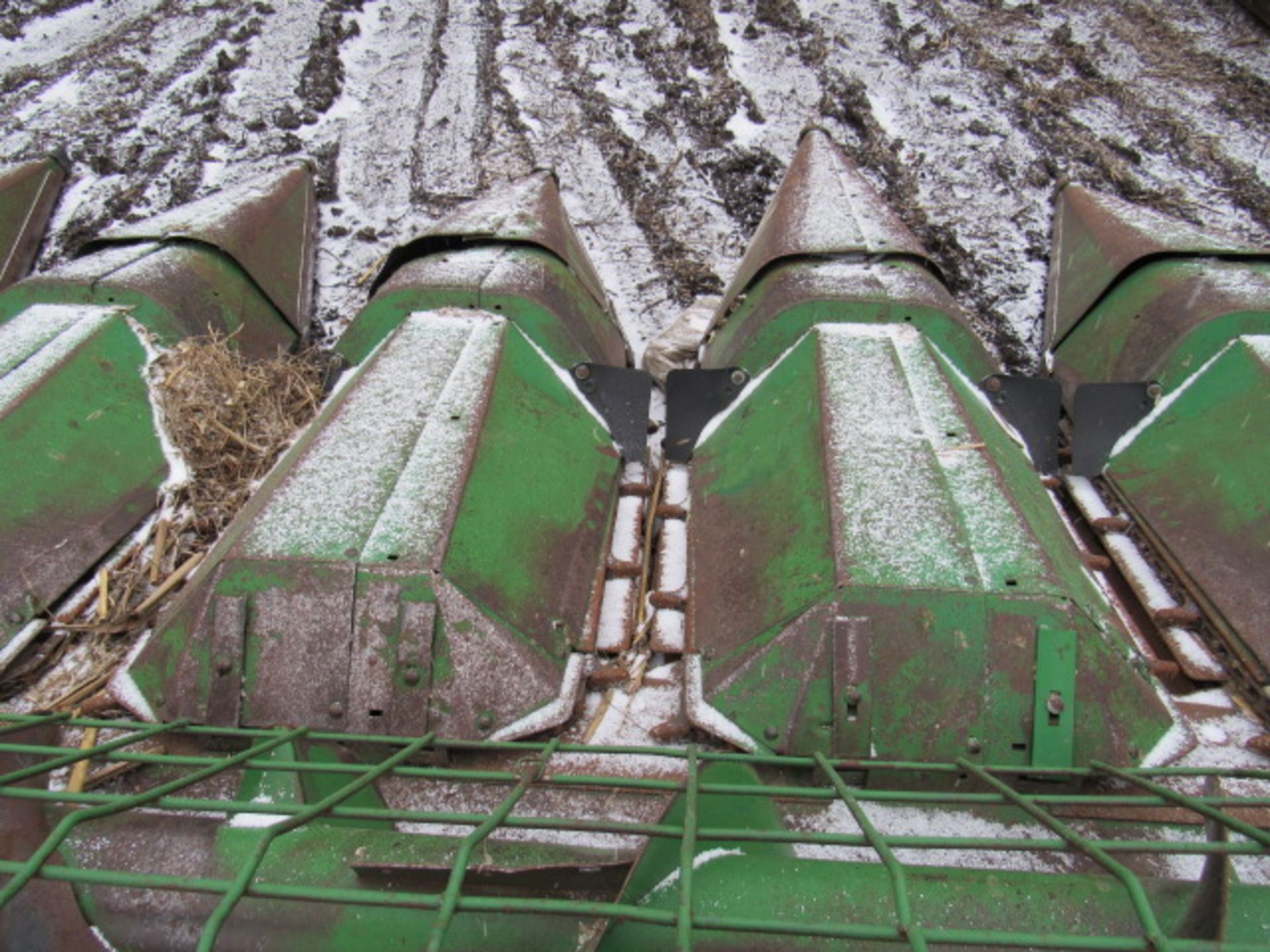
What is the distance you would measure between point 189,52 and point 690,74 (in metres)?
3.62

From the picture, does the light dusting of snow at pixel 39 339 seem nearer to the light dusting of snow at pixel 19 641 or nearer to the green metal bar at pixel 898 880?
the light dusting of snow at pixel 19 641

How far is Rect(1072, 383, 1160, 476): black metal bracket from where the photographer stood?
2830 mm

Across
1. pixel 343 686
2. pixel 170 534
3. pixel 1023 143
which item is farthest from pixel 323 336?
pixel 1023 143

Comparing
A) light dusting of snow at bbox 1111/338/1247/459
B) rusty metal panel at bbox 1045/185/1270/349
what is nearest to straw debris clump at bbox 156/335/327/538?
light dusting of snow at bbox 1111/338/1247/459

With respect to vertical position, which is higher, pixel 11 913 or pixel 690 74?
pixel 690 74

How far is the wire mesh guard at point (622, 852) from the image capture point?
102cm

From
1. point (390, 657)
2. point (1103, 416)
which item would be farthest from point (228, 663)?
point (1103, 416)

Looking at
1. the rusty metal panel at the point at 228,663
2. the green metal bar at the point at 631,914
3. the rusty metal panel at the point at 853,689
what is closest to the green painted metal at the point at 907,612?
the rusty metal panel at the point at 853,689

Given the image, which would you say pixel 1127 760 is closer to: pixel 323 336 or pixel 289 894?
pixel 289 894

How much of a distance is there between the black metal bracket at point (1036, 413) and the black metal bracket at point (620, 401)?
3.92ft

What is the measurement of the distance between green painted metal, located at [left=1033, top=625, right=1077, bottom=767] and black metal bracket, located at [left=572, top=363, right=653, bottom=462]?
1458 mm

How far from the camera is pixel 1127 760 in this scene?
5.97 ft

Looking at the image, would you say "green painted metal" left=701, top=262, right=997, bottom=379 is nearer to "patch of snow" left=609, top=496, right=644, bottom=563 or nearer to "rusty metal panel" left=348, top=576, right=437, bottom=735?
"patch of snow" left=609, top=496, right=644, bottom=563

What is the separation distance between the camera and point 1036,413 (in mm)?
2902
